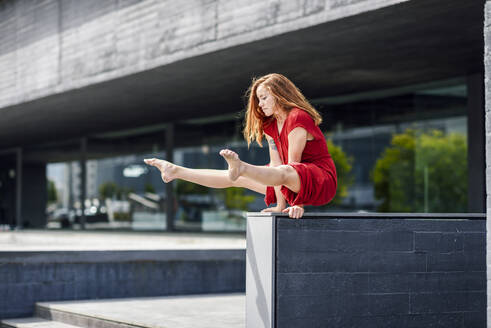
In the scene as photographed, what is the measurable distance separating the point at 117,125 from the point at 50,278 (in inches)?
594

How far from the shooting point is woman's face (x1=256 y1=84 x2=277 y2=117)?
5613 millimetres

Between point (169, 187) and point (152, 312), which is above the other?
point (169, 187)

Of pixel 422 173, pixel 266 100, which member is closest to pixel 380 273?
pixel 266 100

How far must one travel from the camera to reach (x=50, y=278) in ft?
29.3

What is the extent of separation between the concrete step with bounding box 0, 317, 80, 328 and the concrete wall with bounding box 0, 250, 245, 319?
18 cm

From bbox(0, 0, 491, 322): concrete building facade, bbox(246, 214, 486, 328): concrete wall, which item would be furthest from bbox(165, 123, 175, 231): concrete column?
bbox(246, 214, 486, 328): concrete wall

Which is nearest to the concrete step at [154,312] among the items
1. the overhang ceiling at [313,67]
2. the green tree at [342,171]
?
the overhang ceiling at [313,67]

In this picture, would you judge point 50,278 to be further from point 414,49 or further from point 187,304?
point 414,49

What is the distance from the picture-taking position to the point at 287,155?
221 inches

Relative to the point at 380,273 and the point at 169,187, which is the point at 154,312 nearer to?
the point at 380,273

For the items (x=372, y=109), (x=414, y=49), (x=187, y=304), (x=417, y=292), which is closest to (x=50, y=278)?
(x=187, y=304)

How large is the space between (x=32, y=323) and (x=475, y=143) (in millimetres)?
10009

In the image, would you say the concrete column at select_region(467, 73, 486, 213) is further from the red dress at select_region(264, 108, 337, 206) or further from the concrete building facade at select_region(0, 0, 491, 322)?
the red dress at select_region(264, 108, 337, 206)

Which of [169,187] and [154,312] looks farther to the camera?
[169,187]
